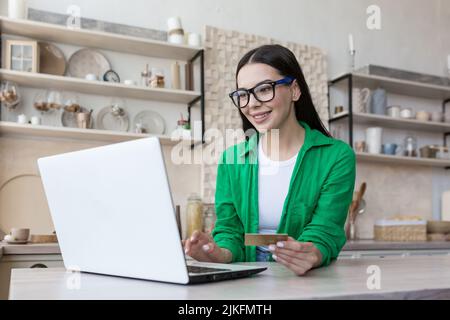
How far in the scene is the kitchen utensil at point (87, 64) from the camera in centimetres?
312

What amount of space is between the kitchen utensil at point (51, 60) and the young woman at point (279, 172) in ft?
5.90

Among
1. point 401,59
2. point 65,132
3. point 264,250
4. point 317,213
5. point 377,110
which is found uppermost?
point 401,59

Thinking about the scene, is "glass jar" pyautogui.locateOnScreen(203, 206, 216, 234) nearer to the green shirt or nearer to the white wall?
the white wall

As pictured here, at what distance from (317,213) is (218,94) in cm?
211

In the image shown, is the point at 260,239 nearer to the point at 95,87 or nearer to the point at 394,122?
the point at 95,87

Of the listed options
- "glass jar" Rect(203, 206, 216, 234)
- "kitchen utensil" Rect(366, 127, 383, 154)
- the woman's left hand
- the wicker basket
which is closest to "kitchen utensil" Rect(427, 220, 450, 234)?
the wicker basket

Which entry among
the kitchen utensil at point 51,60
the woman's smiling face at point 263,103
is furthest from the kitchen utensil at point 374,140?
the woman's smiling face at point 263,103

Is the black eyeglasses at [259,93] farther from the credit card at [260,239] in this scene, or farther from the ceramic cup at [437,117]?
the ceramic cup at [437,117]

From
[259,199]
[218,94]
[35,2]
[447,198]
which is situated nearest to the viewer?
[259,199]

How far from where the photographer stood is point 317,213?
144cm

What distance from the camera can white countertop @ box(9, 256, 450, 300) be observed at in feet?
2.72

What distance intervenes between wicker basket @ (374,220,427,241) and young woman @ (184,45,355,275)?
213 cm

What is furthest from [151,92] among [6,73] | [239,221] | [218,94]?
[239,221]

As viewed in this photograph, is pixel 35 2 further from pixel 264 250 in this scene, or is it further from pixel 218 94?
pixel 264 250
